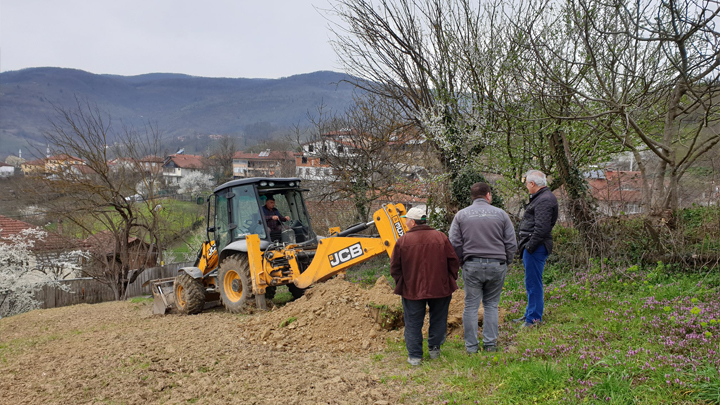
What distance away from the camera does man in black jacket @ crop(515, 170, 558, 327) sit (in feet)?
16.8

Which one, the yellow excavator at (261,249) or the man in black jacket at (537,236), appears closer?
the man in black jacket at (537,236)

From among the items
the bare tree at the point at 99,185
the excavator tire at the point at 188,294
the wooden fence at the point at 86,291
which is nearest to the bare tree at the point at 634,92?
the excavator tire at the point at 188,294

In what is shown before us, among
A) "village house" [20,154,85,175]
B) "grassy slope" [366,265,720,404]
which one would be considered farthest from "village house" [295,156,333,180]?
"grassy slope" [366,265,720,404]

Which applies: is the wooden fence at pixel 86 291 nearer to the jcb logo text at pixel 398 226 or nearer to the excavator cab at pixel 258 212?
the excavator cab at pixel 258 212

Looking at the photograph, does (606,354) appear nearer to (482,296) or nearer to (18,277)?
(482,296)

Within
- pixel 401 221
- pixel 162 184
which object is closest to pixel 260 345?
pixel 401 221

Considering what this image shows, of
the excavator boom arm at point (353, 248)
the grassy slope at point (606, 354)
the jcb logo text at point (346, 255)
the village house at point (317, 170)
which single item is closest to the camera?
the grassy slope at point (606, 354)

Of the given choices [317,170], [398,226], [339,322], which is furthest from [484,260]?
[317,170]

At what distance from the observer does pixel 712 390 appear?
3184 millimetres

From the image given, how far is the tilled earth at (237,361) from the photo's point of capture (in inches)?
167

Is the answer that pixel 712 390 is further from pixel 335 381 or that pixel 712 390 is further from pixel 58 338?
pixel 58 338

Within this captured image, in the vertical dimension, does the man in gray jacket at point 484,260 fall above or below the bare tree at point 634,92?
below

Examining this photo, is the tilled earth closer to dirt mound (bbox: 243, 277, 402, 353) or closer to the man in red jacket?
dirt mound (bbox: 243, 277, 402, 353)

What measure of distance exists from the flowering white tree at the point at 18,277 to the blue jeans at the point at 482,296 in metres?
19.3
